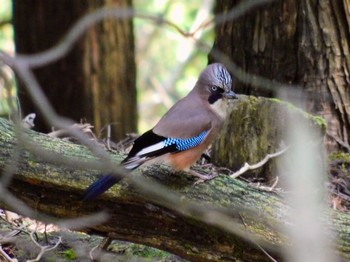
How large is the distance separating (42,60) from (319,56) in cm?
425

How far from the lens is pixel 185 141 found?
4.43 meters

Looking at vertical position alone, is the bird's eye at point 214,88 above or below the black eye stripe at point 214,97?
above

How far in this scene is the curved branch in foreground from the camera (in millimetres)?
4012

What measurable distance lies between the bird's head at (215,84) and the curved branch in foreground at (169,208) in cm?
61

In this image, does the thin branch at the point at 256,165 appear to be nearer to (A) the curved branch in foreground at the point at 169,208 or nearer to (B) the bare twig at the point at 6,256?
(A) the curved branch in foreground at the point at 169,208

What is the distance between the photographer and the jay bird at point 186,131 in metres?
4.05

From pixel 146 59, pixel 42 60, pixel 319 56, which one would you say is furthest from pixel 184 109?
pixel 146 59

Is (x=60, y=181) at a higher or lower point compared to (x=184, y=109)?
lower

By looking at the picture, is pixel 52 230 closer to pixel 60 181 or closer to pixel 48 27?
pixel 60 181

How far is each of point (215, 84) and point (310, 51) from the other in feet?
5.02

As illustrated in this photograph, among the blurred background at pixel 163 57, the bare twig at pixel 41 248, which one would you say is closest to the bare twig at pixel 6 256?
the bare twig at pixel 41 248

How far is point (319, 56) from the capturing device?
234 inches

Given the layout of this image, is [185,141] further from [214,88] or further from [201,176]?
[214,88]

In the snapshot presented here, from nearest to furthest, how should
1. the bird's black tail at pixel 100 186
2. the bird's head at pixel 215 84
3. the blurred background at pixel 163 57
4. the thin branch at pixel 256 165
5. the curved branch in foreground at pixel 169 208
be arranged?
the bird's black tail at pixel 100 186 < the curved branch in foreground at pixel 169 208 < the bird's head at pixel 215 84 < the thin branch at pixel 256 165 < the blurred background at pixel 163 57
